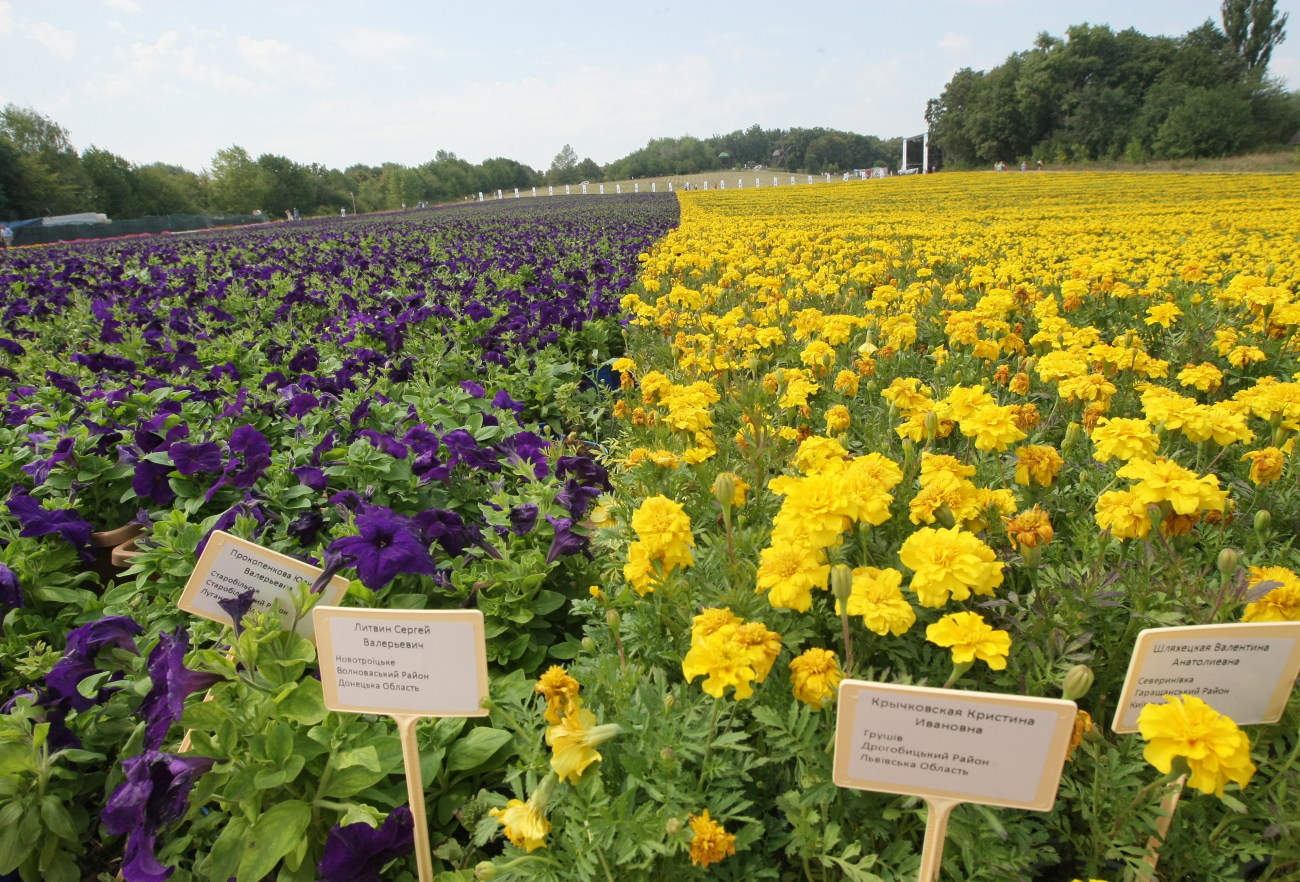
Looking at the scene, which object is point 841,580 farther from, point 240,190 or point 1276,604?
point 240,190

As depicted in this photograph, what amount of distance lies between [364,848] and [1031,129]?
66555 mm

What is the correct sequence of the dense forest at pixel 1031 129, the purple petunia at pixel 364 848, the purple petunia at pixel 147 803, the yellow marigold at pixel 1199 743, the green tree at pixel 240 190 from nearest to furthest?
the yellow marigold at pixel 1199 743 < the purple petunia at pixel 147 803 < the purple petunia at pixel 364 848 < the dense forest at pixel 1031 129 < the green tree at pixel 240 190

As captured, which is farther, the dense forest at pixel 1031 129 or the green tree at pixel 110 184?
the green tree at pixel 110 184

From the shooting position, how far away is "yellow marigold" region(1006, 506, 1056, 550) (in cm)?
140

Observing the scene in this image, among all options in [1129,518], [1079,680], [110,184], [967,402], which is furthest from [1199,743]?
[110,184]

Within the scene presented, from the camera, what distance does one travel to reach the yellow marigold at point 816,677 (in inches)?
46.6

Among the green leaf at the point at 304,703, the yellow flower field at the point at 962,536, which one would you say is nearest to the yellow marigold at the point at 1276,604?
the yellow flower field at the point at 962,536

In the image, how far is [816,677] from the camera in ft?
3.88

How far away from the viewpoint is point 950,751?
0.98m

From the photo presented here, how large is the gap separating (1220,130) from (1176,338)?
53968 mm

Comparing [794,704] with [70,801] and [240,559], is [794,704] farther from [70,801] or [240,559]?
[70,801]

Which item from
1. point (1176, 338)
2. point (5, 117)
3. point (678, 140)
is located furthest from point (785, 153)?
point (1176, 338)

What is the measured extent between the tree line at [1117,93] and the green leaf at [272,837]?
56.1 meters

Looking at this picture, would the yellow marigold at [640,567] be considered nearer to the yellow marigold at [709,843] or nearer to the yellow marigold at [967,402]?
the yellow marigold at [709,843]
